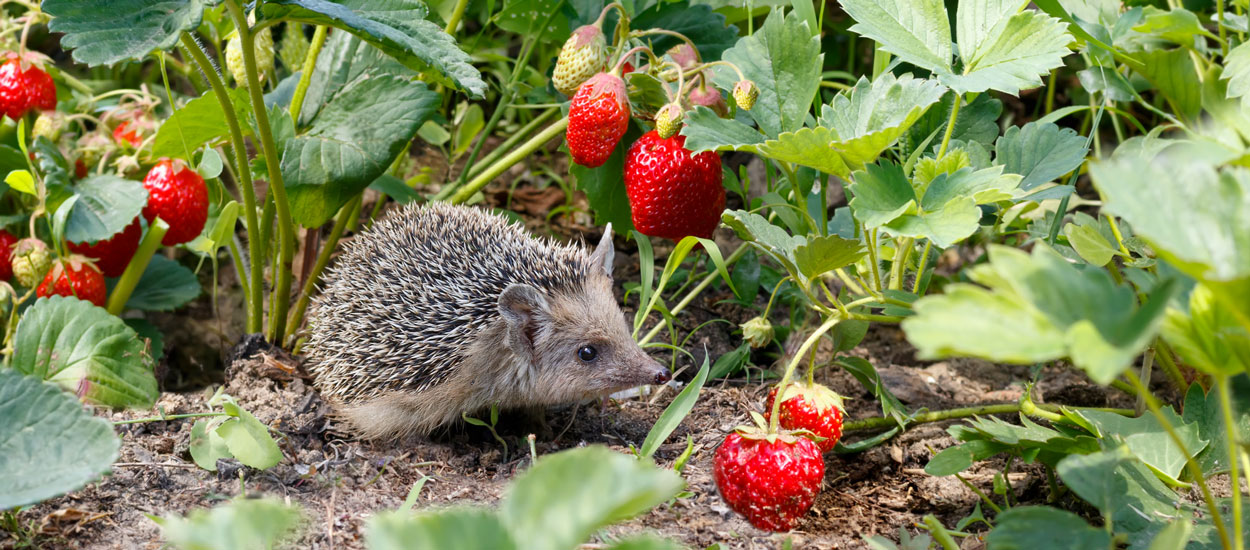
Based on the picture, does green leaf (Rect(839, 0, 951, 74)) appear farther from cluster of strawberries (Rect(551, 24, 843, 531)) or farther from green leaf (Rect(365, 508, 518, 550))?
green leaf (Rect(365, 508, 518, 550))

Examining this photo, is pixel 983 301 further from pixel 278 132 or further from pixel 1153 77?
pixel 278 132

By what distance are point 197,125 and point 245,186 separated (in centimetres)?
34

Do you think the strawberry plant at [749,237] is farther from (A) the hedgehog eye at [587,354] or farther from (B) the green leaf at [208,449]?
(A) the hedgehog eye at [587,354]

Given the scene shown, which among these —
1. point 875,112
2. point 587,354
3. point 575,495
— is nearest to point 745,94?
point 875,112

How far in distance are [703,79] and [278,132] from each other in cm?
157

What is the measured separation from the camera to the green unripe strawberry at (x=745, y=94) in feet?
9.24

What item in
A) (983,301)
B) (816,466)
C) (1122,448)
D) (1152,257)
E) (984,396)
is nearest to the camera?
(983,301)

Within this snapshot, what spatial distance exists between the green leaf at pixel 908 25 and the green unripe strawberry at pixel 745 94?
1.12 ft

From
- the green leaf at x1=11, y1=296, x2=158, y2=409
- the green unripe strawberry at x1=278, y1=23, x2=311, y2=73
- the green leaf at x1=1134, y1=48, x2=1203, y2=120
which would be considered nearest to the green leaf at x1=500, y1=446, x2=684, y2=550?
the green leaf at x1=11, y1=296, x2=158, y2=409

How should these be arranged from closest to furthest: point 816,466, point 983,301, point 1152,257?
point 983,301, point 816,466, point 1152,257

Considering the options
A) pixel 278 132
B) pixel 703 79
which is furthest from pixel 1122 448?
pixel 278 132

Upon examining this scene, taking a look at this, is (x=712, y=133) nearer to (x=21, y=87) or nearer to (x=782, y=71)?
(x=782, y=71)

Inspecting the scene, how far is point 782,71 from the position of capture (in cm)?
290

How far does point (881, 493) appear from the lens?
3.05m
